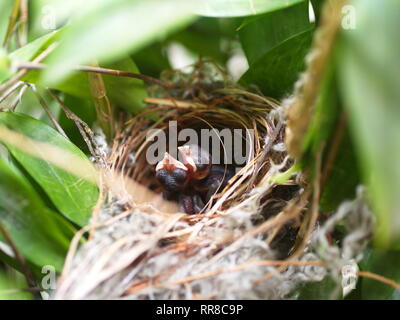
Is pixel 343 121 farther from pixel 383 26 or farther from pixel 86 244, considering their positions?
pixel 86 244

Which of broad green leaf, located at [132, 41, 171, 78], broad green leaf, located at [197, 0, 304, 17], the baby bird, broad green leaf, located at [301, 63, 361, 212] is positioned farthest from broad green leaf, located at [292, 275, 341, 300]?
broad green leaf, located at [132, 41, 171, 78]

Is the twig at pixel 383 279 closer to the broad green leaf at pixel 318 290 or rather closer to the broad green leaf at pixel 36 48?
the broad green leaf at pixel 318 290

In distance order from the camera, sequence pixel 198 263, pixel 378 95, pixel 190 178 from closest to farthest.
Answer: pixel 378 95, pixel 198 263, pixel 190 178

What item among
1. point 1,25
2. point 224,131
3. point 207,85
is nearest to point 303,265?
point 224,131

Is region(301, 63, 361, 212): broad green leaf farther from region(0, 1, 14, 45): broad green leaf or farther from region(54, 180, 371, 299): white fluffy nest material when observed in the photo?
region(0, 1, 14, 45): broad green leaf

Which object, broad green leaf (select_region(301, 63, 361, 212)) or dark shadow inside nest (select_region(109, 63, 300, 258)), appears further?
dark shadow inside nest (select_region(109, 63, 300, 258))

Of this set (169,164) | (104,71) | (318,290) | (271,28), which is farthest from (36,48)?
(318,290)

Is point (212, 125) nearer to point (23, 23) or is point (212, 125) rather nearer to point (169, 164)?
Result: point (169, 164)
